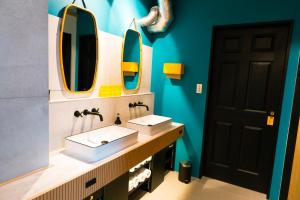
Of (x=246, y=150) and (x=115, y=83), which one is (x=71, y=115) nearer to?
(x=115, y=83)

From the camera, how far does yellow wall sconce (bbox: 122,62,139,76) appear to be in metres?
2.54

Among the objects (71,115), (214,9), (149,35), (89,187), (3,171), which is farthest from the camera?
(149,35)

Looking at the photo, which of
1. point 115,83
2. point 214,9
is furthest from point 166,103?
point 214,9

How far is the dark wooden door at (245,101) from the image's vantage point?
248cm

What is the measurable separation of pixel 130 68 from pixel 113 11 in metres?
0.72

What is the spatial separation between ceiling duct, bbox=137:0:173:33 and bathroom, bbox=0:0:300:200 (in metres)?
0.01

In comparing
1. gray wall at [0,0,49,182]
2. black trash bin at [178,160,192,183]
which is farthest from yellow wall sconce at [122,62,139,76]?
black trash bin at [178,160,192,183]

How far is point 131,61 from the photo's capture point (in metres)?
2.65

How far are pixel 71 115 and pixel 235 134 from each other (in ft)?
7.21

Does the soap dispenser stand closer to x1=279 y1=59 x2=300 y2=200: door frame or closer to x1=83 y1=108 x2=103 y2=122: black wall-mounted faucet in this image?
x1=83 y1=108 x2=103 y2=122: black wall-mounted faucet

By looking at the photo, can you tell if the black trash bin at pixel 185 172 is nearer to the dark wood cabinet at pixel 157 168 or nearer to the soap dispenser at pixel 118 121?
the dark wood cabinet at pixel 157 168

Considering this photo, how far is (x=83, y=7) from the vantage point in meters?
1.91

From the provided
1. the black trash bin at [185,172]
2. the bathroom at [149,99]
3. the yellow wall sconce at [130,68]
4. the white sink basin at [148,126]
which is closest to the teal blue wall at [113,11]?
the bathroom at [149,99]

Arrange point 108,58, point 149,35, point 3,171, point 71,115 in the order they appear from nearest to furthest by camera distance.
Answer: point 3,171, point 71,115, point 108,58, point 149,35
